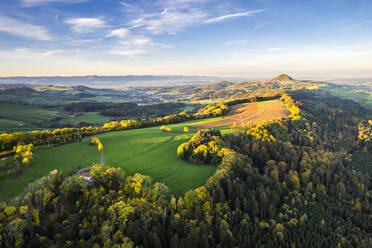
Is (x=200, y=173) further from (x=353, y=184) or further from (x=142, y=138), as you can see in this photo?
(x=353, y=184)

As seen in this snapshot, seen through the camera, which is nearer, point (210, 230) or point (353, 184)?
point (210, 230)

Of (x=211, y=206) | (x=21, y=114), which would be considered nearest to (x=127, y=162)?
(x=211, y=206)

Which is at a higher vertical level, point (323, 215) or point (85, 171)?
point (85, 171)

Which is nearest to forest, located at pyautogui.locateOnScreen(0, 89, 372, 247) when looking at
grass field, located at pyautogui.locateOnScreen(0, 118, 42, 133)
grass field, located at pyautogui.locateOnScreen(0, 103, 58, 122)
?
grass field, located at pyautogui.locateOnScreen(0, 118, 42, 133)

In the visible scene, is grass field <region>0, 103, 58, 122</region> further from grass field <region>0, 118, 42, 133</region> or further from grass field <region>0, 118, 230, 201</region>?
grass field <region>0, 118, 230, 201</region>

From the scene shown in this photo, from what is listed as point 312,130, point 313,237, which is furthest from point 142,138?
point 312,130
